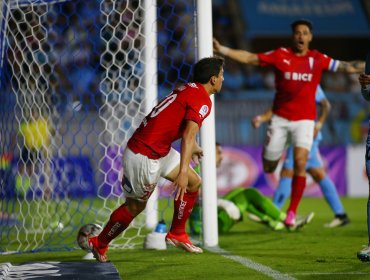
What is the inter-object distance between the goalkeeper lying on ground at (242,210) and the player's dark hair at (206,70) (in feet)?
7.94

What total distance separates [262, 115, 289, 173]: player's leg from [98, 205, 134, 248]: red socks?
9.82ft

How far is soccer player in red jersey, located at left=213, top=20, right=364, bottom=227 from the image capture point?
7816 mm

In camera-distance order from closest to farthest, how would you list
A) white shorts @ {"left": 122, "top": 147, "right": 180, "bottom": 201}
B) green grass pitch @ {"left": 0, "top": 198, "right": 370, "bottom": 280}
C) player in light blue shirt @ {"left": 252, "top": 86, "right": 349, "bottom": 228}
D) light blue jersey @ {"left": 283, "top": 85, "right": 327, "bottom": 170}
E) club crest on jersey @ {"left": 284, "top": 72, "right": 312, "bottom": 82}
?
green grass pitch @ {"left": 0, "top": 198, "right": 370, "bottom": 280} → white shorts @ {"left": 122, "top": 147, "right": 180, "bottom": 201} → club crest on jersey @ {"left": 284, "top": 72, "right": 312, "bottom": 82} → player in light blue shirt @ {"left": 252, "top": 86, "right": 349, "bottom": 228} → light blue jersey @ {"left": 283, "top": 85, "right": 327, "bottom": 170}

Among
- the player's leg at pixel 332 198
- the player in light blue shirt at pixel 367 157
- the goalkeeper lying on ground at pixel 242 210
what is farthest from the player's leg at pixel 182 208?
the player's leg at pixel 332 198

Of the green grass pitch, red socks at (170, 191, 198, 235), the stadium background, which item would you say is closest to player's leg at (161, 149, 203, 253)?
red socks at (170, 191, 198, 235)

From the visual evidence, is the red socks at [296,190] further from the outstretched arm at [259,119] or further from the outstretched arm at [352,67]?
the outstretched arm at [352,67]

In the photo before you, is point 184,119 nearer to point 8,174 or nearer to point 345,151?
point 8,174

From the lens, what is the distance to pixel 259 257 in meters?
5.76

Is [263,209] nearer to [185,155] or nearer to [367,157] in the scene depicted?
[367,157]

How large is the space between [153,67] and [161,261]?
10.1 ft

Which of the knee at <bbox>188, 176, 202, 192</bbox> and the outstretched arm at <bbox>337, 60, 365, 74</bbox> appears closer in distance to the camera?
the knee at <bbox>188, 176, 202, 192</bbox>

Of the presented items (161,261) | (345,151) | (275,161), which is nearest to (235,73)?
(345,151)

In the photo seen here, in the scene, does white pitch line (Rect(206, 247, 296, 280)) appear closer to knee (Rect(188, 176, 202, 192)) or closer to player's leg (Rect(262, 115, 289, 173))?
knee (Rect(188, 176, 202, 192))

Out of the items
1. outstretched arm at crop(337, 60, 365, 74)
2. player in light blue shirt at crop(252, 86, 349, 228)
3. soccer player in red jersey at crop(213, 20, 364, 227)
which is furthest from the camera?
player in light blue shirt at crop(252, 86, 349, 228)
